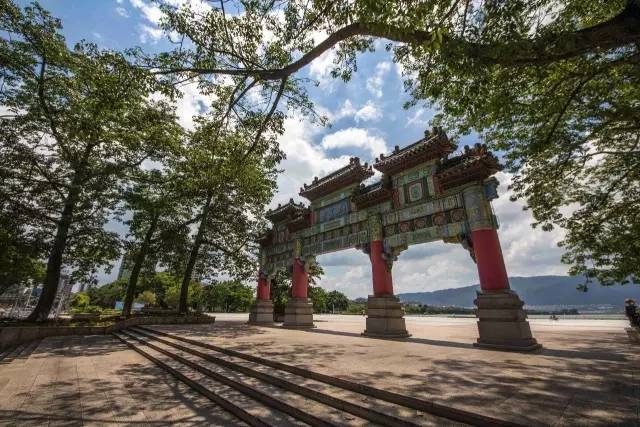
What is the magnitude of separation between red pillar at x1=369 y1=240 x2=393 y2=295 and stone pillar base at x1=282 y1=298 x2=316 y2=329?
214 inches

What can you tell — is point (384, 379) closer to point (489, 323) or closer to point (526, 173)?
point (489, 323)

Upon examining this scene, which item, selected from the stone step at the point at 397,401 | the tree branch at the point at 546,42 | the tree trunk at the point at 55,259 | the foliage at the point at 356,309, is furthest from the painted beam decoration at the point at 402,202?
the foliage at the point at 356,309

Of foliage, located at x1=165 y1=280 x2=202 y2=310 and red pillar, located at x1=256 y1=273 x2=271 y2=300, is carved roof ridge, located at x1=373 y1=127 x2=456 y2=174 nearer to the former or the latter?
red pillar, located at x1=256 y1=273 x2=271 y2=300

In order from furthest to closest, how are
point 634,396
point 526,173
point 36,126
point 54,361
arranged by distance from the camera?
point 36,126, point 526,173, point 54,361, point 634,396

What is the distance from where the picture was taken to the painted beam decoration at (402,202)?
9680mm

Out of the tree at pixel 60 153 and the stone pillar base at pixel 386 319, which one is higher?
the tree at pixel 60 153

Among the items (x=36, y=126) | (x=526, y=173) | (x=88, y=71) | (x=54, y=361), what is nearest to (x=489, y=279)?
(x=526, y=173)

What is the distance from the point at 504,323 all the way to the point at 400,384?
18.3 ft

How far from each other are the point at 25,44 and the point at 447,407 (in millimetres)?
16201

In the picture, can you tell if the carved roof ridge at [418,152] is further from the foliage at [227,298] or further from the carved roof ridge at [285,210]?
the foliage at [227,298]

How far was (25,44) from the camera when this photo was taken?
10164 mm

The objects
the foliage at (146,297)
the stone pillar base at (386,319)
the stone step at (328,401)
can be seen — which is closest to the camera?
the stone step at (328,401)

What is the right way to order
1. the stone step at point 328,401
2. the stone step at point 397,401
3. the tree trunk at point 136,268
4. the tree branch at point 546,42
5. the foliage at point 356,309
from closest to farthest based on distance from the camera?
the stone step at point 397,401
the stone step at point 328,401
the tree branch at point 546,42
the tree trunk at point 136,268
the foliage at point 356,309

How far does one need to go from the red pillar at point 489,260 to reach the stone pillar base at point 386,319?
11.1 ft
